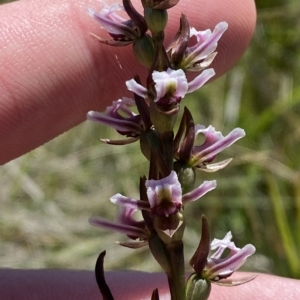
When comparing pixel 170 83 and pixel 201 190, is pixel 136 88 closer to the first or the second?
pixel 170 83

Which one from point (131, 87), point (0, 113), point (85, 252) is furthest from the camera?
point (85, 252)

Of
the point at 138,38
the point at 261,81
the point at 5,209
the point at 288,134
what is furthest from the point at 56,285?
the point at 261,81

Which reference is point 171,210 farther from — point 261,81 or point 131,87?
point 261,81

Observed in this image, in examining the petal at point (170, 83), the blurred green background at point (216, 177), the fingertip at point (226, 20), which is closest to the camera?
the petal at point (170, 83)

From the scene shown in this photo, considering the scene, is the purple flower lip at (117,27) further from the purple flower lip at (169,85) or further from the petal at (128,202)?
the petal at (128,202)

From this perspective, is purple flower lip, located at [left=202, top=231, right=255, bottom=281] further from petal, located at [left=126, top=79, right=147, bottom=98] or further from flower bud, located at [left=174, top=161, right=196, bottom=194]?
petal, located at [left=126, top=79, right=147, bottom=98]

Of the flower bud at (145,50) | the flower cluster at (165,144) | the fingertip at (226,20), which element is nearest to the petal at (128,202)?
the flower cluster at (165,144)
